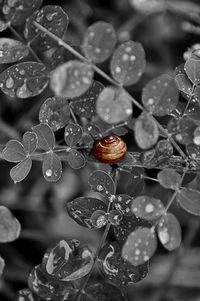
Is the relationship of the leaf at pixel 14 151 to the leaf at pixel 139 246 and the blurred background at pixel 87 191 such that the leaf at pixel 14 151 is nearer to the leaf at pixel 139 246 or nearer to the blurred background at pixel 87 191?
the leaf at pixel 139 246

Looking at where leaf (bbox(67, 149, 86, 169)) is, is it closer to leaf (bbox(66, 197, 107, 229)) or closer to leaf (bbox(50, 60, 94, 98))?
leaf (bbox(66, 197, 107, 229))

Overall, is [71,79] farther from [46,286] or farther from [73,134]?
[46,286]

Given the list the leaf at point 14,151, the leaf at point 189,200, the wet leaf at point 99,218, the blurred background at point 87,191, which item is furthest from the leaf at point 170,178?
the blurred background at point 87,191

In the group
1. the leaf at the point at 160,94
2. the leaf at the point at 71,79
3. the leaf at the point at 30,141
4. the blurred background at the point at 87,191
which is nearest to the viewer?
the leaf at the point at 71,79

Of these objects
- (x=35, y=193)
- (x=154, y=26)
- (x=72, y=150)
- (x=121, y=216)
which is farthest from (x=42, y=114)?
(x=154, y=26)

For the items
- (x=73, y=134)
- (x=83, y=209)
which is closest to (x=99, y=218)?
(x=83, y=209)

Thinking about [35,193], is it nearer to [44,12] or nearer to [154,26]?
[154,26]
